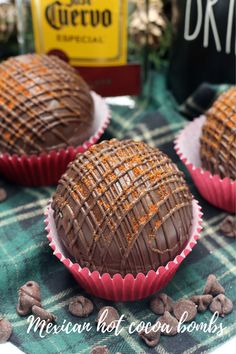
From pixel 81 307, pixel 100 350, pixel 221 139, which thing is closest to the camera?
pixel 100 350

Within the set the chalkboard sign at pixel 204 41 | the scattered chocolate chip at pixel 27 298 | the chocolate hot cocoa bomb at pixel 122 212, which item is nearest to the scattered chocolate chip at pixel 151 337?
the chocolate hot cocoa bomb at pixel 122 212

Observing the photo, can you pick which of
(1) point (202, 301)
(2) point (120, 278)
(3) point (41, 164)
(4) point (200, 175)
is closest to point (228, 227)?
(4) point (200, 175)

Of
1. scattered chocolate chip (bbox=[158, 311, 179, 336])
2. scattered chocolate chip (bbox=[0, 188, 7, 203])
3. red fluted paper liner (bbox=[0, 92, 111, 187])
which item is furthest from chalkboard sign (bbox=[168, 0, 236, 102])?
scattered chocolate chip (bbox=[158, 311, 179, 336])

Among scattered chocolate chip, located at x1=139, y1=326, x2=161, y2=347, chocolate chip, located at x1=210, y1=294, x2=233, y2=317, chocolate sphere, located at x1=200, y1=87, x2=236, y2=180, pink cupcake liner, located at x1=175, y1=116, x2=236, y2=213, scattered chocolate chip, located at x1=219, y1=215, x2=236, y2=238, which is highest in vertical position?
chocolate sphere, located at x1=200, y1=87, x2=236, y2=180

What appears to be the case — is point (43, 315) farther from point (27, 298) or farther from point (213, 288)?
point (213, 288)

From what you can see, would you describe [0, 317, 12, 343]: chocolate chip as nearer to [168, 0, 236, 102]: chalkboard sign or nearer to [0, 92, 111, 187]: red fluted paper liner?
[0, 92, 111, 187]: red fluted paper liner
